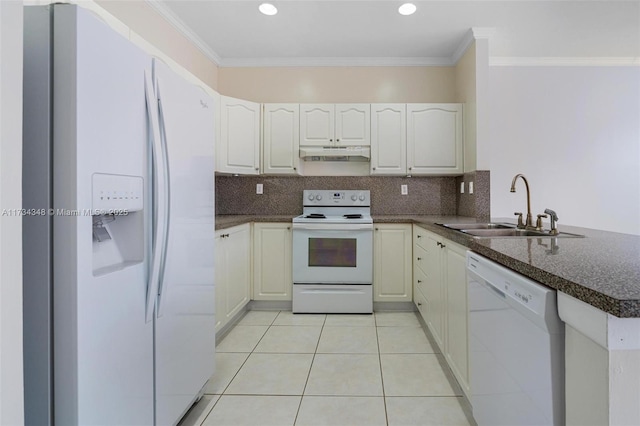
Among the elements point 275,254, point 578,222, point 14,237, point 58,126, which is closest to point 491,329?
point 14,237

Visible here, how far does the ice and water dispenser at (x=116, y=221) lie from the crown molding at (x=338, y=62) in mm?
2783

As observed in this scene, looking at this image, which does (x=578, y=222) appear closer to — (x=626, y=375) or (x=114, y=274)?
(x=626, y=375)

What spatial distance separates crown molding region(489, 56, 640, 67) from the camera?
3312mm

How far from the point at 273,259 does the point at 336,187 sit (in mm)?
1060

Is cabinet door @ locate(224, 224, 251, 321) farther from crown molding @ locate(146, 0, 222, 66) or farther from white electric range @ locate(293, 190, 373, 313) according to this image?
crown molding @ locate(146, 0, 222, 66)

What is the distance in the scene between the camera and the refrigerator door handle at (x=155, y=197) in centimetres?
114

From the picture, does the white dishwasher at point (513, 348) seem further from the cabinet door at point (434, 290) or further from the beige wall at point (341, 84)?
the beige wall at point (341, 84)

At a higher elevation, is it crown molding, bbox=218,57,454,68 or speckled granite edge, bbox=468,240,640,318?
crown molding, bbox=218,57,454,68

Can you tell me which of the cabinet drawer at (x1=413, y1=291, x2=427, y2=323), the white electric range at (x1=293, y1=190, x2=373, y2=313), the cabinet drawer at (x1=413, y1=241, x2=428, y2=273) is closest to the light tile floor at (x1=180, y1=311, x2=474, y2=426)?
the cabinet drawer at (x1=413, y1=291, x2=427, y2=323)

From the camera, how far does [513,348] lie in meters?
0.96

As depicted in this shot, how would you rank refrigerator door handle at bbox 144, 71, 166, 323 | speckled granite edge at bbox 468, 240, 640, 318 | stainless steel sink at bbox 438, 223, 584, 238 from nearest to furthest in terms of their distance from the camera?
speckled granite edge at bbox 468, 240, 640, 318, refrigerator door handle at bbox 144, 71, 166, 323, stainless steel sink at bbox 438, 223, 584, 238

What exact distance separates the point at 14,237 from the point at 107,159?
1.31 feet

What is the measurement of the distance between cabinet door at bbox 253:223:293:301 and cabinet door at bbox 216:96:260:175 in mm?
602

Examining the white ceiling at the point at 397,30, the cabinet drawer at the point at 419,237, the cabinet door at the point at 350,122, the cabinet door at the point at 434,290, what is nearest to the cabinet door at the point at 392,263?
the cabinet drawer at the point at 419,237
